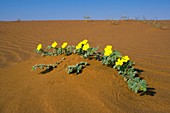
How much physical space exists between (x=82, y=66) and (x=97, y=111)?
792 mm

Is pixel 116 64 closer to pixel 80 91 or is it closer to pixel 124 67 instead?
pixel 124 67

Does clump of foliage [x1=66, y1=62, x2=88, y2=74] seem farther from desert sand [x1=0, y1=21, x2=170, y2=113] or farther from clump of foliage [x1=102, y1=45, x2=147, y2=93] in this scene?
clump of foliage [x1=102, y1=45, x2=147, y2=93]

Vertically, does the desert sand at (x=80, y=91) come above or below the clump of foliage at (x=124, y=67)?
below

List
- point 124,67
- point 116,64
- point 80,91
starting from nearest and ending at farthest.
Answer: point 80,91 < point 116,64 < point 124,67

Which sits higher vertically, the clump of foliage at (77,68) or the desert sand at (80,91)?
the clump of foliage at (77,68)

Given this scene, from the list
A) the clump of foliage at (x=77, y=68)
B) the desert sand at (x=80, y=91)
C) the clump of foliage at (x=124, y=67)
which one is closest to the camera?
the desert sand at (x=80, y=91)

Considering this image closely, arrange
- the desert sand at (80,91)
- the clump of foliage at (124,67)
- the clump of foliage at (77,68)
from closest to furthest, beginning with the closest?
the desert sand at (80,91), the clump of foliage at (124,67), the clump of foliage at (77,68)

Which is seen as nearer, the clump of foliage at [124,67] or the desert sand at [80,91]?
the desert sand at [80,91]

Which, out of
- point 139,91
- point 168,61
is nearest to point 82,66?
A: point 139,91

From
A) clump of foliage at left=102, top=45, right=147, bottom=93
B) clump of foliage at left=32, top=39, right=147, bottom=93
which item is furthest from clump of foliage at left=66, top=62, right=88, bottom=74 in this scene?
clump of foliage at left=102, top=45, right=147, bottom=93

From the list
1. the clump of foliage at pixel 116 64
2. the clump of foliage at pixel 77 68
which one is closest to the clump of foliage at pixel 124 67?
the clump of foliage at pixel 116 64

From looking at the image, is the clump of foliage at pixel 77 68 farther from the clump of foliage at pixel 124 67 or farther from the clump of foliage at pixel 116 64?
the clump of foliage at pixel 124 67

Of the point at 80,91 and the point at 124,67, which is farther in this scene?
the point at 124,67

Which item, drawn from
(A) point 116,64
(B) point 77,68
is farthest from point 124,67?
(B) point 77,68
